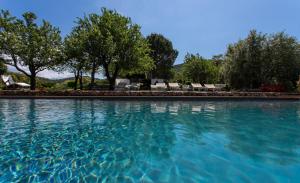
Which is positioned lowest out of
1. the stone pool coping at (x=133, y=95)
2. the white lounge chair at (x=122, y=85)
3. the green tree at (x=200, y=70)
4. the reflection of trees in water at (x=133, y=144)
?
the reflection of trees in water at (x=133, y=144)

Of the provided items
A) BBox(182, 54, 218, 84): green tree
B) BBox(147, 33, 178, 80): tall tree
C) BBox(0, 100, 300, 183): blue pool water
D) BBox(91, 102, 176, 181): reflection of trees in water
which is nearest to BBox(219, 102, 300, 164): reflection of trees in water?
BBox(0, 100, 300, 183): blue pool water

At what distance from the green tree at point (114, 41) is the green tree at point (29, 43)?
4.02 m

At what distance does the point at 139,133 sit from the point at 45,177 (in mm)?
4056

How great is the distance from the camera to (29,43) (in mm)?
26672

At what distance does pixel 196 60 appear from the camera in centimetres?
4103

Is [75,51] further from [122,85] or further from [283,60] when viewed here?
[283,60]

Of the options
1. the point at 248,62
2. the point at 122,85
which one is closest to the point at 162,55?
the point at 122,85

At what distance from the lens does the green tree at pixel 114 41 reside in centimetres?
2536

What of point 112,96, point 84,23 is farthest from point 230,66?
point 84,23

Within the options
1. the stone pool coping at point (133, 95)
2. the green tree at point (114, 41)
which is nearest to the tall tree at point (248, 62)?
the stone pool coping at point (133, 95)

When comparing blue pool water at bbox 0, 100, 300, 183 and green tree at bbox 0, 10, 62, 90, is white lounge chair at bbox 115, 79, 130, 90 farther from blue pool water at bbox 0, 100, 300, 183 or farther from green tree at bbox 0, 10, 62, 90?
blue pool water at bbox 0, 100, 300, 183

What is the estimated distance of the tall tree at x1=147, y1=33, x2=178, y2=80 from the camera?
1940 inches

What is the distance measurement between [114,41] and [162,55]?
80.5 ft

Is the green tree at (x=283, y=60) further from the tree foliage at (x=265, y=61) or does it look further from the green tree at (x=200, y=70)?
the green tree at (x=200, y=70)
